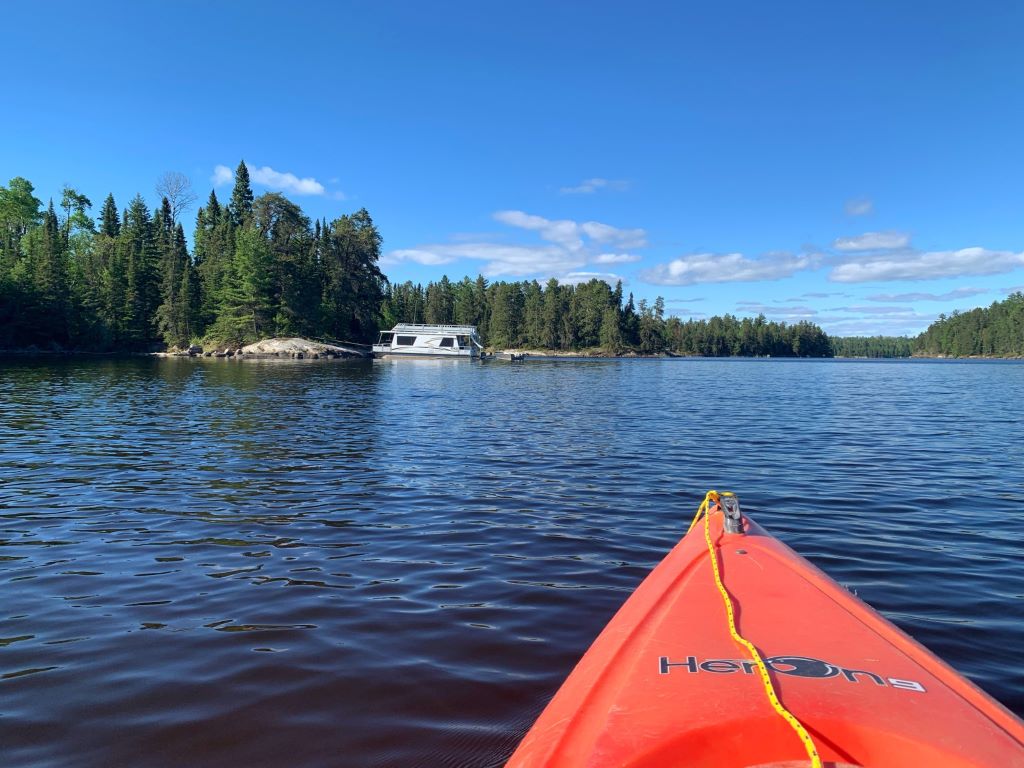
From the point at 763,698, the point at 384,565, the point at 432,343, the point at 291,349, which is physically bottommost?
the point at 384,565

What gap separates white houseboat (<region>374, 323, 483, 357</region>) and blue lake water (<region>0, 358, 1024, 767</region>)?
6205cm

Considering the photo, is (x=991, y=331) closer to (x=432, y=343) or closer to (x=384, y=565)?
(x=432, y=343)

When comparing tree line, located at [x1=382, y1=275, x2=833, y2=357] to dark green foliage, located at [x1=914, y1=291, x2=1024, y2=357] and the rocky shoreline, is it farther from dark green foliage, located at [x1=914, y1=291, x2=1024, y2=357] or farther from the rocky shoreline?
dark green foliage, located at [x1=914, y1=291, x2=1024, y2=357]

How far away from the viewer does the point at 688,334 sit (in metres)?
185

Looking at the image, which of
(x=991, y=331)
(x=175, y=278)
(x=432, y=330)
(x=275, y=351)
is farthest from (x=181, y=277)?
(x=991, y=331)

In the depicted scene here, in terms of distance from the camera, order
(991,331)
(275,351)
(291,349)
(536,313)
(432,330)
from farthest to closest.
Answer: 1. (991,331)
2. (536,313)
3. (432,330)
4. (275,351)
5. (291,349)

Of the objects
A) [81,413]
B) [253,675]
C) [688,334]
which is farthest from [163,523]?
[688,334]

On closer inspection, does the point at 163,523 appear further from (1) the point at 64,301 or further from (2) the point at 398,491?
(1) the point at 64,301

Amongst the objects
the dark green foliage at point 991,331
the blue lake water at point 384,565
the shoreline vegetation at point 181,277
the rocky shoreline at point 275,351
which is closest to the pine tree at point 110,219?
the shoreline vegetation at point 181,277

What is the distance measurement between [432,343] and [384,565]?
74.1 meters

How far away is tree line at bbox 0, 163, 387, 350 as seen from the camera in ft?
239

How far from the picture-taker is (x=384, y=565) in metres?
6.61

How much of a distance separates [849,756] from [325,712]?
3.02 meters

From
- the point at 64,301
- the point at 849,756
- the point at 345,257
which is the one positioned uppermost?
the point at 345,257
